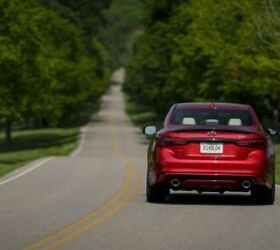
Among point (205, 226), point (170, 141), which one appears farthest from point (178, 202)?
point (205, 226)

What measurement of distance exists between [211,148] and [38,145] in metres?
49.2

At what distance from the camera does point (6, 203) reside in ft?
56.3

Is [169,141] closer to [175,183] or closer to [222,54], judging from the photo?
[175,183]

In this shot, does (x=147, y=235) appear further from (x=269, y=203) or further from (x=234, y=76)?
(x=234, y=76)

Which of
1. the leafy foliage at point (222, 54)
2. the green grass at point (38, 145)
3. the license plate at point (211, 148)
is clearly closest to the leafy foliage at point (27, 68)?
the green grass at point (38, 145)

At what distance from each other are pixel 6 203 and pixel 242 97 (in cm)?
4164

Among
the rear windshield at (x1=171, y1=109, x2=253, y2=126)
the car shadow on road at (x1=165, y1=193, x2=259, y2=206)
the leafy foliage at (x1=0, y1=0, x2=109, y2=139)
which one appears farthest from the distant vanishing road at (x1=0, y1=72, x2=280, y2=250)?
the leafy foliage at (x1=0, y1=0, x2=109, y2=139)

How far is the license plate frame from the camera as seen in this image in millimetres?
16219

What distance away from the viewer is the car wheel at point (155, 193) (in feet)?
55.0

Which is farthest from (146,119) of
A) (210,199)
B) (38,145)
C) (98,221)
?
(98,221)

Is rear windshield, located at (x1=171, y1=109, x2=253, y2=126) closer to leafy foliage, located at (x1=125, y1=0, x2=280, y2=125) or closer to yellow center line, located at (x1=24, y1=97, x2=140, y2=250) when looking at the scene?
yellow center line, located at (x1=24, y1=97, x2=140, y2=250)

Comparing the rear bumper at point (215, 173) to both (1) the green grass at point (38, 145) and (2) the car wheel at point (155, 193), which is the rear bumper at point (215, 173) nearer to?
(2) the car wheel at point (155, 193)

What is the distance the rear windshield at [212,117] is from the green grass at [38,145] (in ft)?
96.5

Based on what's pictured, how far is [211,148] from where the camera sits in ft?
53.3
